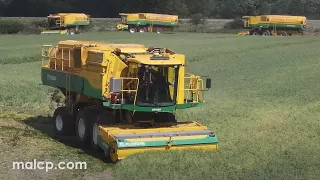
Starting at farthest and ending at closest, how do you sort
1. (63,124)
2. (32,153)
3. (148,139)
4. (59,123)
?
(59,123) → (63,124) → (32,153) → (148,139)

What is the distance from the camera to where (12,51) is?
1715 inches

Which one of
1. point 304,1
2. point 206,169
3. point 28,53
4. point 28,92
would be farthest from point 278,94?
point 304,1

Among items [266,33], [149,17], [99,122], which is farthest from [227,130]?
[149,17]

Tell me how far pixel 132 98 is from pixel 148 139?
1286 millimetres

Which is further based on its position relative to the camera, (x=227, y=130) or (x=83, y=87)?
(x=227, y=130)

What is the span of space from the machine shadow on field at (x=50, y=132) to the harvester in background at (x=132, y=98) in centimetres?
23

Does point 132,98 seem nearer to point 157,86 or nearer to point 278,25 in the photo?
point 157,86

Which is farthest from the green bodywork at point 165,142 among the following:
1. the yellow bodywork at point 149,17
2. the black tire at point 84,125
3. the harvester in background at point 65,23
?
the yellow bodywork at point 149,17

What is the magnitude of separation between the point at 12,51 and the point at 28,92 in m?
21.4

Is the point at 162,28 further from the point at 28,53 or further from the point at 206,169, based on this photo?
the point at 206,169

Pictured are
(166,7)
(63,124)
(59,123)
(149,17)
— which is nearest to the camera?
(63,124)

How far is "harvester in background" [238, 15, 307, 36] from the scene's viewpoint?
7594cm

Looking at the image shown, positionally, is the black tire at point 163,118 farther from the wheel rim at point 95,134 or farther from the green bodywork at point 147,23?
the green bodywork at point 147,23

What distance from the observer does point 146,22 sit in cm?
8531
